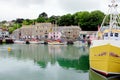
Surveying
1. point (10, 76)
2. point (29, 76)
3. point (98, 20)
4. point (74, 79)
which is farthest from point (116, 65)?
point (98, 20)

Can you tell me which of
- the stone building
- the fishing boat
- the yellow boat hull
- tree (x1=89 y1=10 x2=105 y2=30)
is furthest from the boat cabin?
tree (x1=89 y1=10 x2=105 y2=30)

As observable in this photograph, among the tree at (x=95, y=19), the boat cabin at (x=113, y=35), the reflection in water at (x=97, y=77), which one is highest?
the tree at (x=95, y=19)

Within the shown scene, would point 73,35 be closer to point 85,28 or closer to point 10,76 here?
point 85,28

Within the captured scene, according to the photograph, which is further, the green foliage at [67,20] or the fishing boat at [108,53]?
the green foliage at [67,20]

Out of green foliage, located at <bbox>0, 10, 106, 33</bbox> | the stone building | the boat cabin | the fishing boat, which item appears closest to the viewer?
the fishing boat

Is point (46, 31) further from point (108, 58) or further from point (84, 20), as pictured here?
point (108, 58)

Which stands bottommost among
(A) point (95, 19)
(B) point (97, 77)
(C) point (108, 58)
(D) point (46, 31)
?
(B) point (97, 77)

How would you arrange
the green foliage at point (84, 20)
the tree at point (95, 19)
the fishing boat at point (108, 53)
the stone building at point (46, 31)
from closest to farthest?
the fishing boat at point (108, 53), the tree at point (95, 19), the stone building at point (46, 31), the green foliage at point (84, 20)

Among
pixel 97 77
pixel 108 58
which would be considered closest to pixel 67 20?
pixel 97 77

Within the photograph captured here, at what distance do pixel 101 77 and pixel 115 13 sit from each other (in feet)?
22.9

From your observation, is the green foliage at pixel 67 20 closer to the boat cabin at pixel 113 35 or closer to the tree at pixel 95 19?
the tree at pixel 95 19

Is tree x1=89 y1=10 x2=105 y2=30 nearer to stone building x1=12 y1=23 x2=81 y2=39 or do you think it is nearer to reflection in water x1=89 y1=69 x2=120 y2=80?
stone building x1=12 y1=23 x2=81 y2=39

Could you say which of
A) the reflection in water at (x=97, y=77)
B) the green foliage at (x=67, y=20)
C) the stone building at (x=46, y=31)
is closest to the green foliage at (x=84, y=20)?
the green foliage at (x=67, y=20)

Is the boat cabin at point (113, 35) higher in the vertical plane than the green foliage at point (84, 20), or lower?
lower
